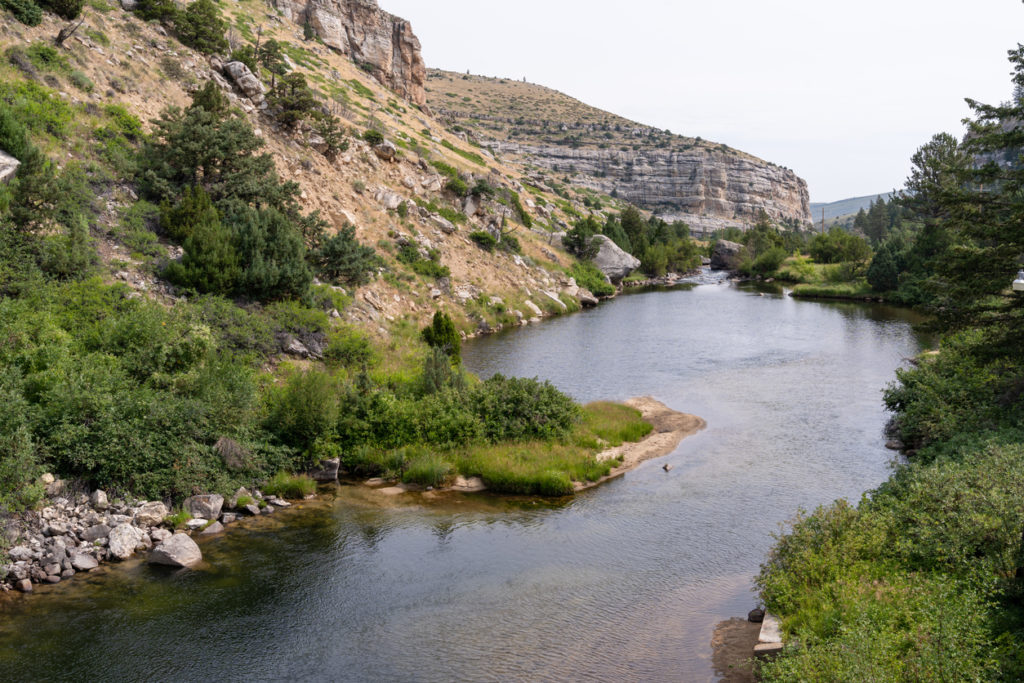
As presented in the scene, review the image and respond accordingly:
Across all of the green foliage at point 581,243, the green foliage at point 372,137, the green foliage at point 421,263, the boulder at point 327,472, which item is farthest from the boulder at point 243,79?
the green foliage at point 581,243

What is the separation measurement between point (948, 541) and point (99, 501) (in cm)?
1908

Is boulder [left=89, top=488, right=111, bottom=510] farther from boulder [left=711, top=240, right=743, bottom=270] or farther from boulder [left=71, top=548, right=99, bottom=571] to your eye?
boulder [left=711, top=240, right=743, bottom=270]

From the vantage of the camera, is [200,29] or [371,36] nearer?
[200,29]

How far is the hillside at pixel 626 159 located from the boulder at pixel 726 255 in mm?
49904

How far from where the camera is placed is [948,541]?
470 inches

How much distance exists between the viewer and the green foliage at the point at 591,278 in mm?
68125

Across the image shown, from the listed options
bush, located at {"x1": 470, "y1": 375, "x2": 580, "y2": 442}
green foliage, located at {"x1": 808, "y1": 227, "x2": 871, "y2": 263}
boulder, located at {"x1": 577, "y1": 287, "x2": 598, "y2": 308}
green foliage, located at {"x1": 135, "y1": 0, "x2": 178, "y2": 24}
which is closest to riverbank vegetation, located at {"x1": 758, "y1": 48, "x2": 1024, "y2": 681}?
bush, located at {"x1": 470, "y1": 375, "x2": 580, "y2": 442}

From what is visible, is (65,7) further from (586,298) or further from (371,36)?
(371,36)

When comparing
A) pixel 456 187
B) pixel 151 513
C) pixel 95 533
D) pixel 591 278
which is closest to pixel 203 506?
pixel 151 513

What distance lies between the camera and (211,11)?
48.3 m

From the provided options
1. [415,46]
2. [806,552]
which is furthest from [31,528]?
[415,46]

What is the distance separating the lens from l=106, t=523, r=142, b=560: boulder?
16.1 meters

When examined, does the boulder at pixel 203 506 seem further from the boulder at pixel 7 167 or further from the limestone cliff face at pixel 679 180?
the limestone cliff face at pixel 679 180

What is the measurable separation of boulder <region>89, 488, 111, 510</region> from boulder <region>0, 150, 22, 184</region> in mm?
14738
